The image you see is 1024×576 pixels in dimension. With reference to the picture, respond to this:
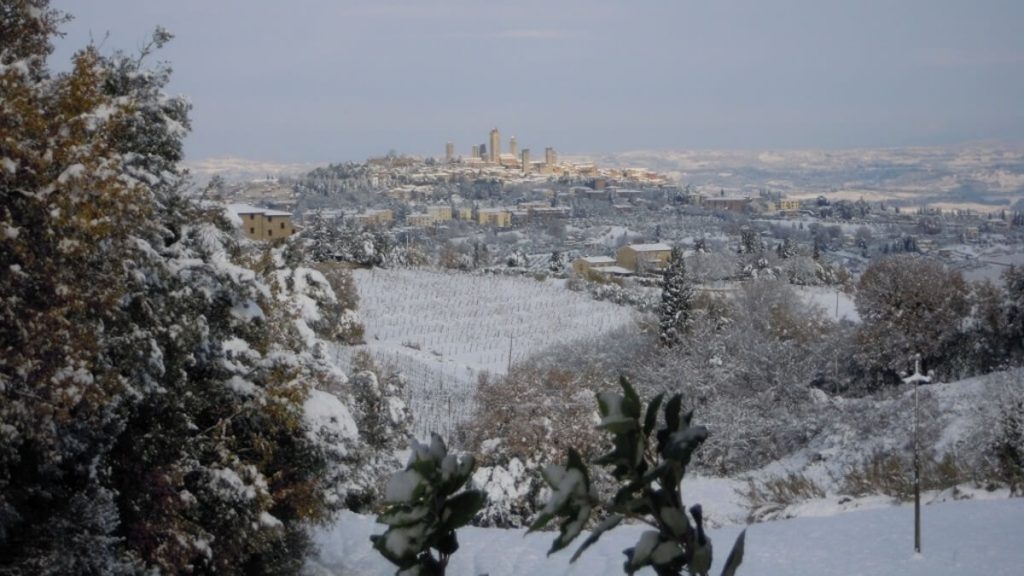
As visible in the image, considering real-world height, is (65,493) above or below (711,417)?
above

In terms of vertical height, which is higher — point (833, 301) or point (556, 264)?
point (833, 301)

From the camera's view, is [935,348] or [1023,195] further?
[1023,195]

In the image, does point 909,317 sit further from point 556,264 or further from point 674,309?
point 556,264

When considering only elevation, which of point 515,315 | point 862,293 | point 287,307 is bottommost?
point 515,315

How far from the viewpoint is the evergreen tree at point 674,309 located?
24.7m

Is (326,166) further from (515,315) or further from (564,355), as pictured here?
(564,355)

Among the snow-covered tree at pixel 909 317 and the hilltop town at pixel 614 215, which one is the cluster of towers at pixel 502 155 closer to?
the hilltop town at pixel 614 215

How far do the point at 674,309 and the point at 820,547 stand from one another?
1782cm

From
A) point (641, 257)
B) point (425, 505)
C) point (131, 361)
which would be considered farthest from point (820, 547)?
point (641, 257)

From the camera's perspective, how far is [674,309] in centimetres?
2491

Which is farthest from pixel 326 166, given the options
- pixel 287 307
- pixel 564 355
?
pixel 287 307

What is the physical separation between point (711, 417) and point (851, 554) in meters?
10.7

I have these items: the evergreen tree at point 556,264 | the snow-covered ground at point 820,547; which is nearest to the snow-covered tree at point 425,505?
the snow-covered ground at point 820,547

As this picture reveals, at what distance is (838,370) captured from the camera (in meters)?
21.7
